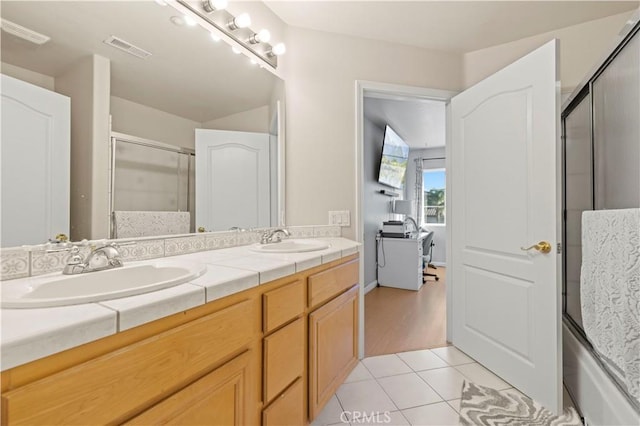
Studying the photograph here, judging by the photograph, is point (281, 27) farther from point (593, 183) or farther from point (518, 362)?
point (518, 362)

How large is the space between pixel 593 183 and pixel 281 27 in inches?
83.5

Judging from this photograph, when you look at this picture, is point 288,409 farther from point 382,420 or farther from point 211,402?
point 382,420

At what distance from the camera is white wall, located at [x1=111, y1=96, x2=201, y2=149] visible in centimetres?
116

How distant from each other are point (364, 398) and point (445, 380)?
1.83ft

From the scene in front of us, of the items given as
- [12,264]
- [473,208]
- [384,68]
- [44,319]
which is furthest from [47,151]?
[473,208]

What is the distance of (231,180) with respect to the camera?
5.38ft

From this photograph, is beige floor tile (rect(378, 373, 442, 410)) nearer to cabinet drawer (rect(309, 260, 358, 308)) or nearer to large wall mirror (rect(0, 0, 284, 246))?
cabinet drawer (rect(309, 260, 358, 308))

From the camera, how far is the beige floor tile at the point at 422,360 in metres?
2.00

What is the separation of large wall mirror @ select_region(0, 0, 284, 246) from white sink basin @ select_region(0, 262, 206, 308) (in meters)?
0.20

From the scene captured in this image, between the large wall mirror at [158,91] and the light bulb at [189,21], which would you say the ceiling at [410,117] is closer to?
the large wall mirror at [158,91]

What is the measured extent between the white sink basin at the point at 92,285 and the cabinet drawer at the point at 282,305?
0.26 m

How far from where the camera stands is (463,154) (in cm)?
213

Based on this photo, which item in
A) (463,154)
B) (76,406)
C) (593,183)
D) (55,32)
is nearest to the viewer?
(76,406)

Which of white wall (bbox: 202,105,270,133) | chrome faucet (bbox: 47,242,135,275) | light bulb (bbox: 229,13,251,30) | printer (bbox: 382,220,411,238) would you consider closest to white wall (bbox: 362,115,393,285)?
printer (bbox: 382,220,411,238)
